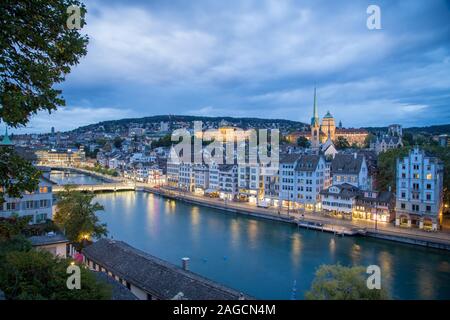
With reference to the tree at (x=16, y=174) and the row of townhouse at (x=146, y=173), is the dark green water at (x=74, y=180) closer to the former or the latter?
the row of townhouse at (x=146, y=173)

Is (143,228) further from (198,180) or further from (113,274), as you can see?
(198,180)

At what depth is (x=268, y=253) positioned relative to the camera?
23.9m

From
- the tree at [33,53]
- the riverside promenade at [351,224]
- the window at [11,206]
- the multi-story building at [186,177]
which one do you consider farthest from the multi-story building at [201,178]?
the tree at [33,53]

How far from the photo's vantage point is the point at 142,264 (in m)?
14.3

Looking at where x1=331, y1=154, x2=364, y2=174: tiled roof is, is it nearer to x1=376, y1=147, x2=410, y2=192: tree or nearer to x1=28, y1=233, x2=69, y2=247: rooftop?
x1=376, y1=147, x2=410, y2=192: tree

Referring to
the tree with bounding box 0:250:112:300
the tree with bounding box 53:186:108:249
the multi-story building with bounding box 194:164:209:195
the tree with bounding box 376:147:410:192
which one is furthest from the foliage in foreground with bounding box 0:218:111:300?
the multi-story building with bounding box 194:164:209:195

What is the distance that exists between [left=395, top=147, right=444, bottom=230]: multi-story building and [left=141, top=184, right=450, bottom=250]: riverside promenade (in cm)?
122

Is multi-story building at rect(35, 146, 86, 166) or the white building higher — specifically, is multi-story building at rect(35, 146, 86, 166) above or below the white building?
above

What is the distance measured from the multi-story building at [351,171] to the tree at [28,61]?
33.8 meters

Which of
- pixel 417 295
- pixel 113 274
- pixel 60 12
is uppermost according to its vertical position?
pixel 60 12

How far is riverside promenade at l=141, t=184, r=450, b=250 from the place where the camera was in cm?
2475

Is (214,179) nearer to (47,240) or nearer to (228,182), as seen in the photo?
(228,182)

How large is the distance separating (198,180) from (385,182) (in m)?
24.6
